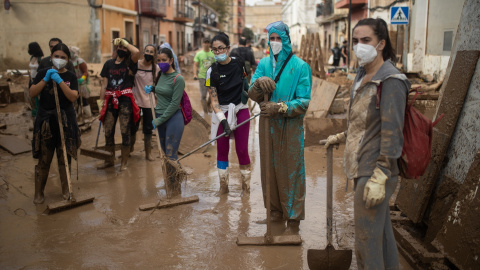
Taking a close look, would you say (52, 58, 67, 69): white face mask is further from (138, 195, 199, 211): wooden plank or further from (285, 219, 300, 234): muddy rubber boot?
(285, 219, 300, 234): muddy rubber boot

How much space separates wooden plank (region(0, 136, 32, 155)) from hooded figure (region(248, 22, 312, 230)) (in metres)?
4.71

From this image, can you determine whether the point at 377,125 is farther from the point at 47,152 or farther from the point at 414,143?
the point at 47,152

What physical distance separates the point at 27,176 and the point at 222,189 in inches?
108

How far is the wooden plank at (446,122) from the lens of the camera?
367 cm

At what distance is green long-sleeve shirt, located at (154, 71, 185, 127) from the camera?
5.41 metres

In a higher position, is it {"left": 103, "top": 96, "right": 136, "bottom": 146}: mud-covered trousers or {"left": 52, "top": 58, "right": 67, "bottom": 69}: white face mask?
{"left": 52, "top": 58, "right": 67, "bottom": 69}: white face mask

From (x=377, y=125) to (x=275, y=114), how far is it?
59.0 inches

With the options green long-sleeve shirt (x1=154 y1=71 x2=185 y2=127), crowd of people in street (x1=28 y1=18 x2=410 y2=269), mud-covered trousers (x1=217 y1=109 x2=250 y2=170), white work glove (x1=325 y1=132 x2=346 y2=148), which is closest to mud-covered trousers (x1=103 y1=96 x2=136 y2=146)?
crowd of people in street (x1=28 y1=18 x2=410 y2=269)

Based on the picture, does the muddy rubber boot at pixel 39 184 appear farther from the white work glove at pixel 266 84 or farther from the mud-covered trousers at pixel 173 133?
the white work glove at pixel 266 84

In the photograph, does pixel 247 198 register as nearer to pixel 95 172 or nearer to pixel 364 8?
pixel 95 172

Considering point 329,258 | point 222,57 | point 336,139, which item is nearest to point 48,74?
point 222,57

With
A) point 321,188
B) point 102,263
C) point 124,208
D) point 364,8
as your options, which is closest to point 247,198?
point 321,188

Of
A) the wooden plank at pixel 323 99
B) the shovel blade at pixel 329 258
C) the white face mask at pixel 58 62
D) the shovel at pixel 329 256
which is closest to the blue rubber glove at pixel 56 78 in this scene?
the white face mask at pixel 58 62

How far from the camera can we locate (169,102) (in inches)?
222
